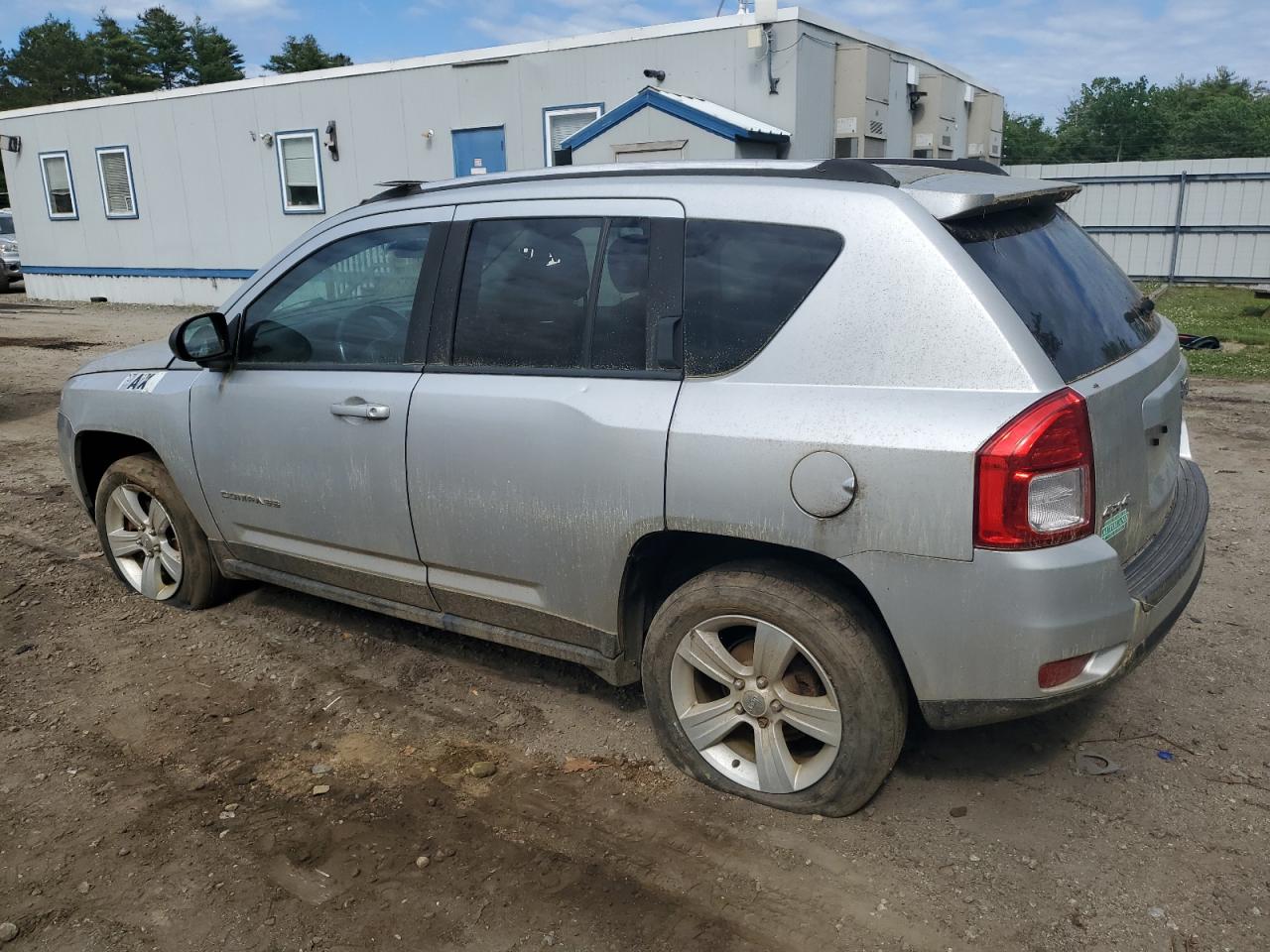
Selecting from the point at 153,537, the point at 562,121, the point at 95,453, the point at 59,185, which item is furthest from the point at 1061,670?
the point at 59,185

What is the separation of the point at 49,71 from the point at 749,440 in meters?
75.4

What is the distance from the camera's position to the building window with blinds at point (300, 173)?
54.4ft

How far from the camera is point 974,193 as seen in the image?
9.20ft

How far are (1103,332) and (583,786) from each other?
214 cm

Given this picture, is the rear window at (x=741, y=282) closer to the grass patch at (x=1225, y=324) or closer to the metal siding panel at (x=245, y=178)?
the grass patch at (x=1225, y=324)

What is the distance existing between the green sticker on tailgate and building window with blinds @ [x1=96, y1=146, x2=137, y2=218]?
66.9 feet

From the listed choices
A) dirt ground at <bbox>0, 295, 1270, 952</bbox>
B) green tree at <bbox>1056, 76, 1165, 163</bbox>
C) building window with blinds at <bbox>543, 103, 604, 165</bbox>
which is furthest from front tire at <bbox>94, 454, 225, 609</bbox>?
green tree at <bbox>1056, 76, 1165, 163</bbox>

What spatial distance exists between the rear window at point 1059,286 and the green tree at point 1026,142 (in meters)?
50.1

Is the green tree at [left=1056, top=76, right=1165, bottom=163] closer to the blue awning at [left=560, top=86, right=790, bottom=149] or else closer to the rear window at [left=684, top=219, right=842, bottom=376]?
the blue awning at [left=560, top=86, right=790, bottom=149]

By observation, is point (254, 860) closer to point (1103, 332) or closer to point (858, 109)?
point (1103, 332)

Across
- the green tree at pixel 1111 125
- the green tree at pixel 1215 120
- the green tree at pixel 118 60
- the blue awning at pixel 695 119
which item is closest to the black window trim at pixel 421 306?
the blue awning at pixel 695 119

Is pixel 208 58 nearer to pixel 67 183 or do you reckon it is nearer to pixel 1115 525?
pixel 67 183

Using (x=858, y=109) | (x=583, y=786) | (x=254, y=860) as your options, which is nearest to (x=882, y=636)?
(x=583, y=786)

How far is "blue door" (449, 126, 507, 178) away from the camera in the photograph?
14.5 meters
